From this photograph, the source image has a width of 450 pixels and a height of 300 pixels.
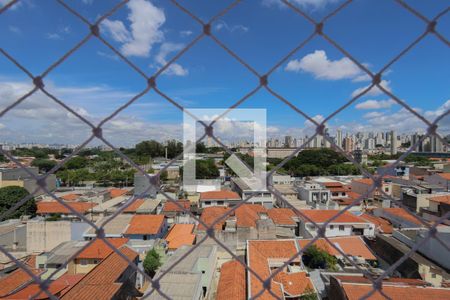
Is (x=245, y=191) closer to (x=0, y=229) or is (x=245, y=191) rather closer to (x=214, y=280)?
(x=214, y=280)

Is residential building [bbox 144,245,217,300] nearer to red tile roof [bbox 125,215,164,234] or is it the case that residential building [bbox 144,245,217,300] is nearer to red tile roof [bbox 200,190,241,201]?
red tile roof [bbox 125,215,164,234]

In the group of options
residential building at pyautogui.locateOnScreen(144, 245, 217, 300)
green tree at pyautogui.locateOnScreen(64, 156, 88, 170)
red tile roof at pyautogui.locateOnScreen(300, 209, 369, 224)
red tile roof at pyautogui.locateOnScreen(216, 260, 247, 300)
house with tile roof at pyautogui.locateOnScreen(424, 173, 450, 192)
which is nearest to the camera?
residential building at pyautogui.locateOnScreen(144, 245, 217, 300)

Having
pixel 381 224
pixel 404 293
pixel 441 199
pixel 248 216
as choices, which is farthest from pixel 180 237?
pixel 441 199

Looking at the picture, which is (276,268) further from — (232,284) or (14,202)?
(14,202)

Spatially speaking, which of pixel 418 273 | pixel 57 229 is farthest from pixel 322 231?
pixel 57 229

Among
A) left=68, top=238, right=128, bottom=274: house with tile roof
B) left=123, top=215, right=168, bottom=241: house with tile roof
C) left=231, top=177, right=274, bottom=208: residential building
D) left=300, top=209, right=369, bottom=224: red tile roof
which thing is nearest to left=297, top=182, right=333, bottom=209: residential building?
left=231, top=177, right=274, bottom=208: residential building

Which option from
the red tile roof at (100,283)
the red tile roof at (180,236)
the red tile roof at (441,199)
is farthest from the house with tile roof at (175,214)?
the red tile roof at (441,199)
